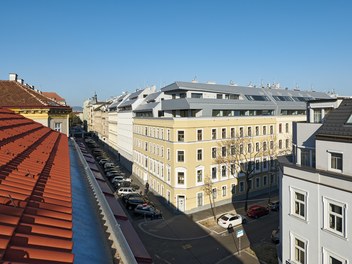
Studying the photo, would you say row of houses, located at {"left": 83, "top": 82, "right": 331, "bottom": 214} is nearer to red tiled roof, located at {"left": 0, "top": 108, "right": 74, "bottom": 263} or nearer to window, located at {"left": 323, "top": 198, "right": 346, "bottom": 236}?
window, located at {"left": 323, "top": 198, "right": 346, "bottom": 236}

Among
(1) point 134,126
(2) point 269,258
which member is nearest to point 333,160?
(2) point 269,258

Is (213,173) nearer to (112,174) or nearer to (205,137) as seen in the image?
(205,137)

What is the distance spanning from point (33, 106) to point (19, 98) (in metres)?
1.68

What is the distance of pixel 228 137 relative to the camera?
36562mm

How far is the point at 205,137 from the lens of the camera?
34188 millimetres

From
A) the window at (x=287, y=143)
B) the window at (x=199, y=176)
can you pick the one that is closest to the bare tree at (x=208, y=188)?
the window at (x=199, y=176)

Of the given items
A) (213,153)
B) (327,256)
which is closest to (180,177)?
(213,153)

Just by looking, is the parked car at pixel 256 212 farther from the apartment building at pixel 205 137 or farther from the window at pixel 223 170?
the window at pixel 223 170

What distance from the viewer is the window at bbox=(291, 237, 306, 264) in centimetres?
1531

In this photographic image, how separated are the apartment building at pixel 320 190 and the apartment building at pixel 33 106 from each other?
1835cm

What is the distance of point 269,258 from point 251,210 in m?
9.62

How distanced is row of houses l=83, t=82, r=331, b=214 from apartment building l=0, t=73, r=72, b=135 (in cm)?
1217

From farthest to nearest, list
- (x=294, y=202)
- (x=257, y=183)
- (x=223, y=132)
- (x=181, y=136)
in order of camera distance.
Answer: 1. (x=257, y=183)
2. (x=223, y=132)
3. (x=181, y=136)
4. (x=294, y=202)

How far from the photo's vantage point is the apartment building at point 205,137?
33.2 meters
